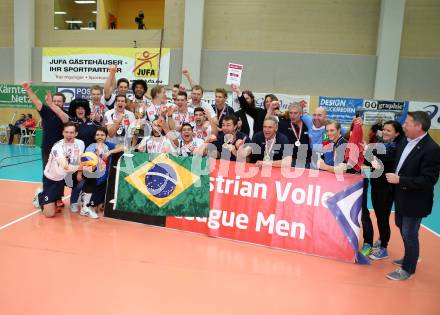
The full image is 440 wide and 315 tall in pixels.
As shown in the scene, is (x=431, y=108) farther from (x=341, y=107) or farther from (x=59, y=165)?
→ (x=59, y=165)

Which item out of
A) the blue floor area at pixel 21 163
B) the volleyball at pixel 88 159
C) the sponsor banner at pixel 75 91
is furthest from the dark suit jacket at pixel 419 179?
the sponsor banner at pixel 75 91

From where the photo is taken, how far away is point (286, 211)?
4785mm

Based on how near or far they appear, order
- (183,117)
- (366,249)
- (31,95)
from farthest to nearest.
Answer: (183,117) → (31,95) → (366,249)

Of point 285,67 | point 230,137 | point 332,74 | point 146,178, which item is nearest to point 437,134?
point 332,74

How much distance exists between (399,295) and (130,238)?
3.43 m

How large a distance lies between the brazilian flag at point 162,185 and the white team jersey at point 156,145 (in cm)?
33

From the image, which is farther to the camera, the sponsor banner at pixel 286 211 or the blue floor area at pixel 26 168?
the blue floor area at pixel 26 168

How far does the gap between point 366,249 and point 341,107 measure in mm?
10065

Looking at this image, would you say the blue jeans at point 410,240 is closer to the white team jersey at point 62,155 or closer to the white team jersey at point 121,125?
the white team jersey at point 121,125

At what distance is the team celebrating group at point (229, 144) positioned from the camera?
12.9ft

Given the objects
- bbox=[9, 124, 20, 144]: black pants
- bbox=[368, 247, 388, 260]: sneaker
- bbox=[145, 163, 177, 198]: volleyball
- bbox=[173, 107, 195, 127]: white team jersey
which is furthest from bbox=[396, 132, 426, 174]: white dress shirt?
bbox=[9, 124, 20, 144]: black pants

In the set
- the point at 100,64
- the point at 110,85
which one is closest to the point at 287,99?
the point at 100,64

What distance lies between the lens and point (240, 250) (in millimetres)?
4688

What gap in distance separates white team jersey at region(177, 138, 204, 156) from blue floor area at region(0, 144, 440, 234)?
4.22m
